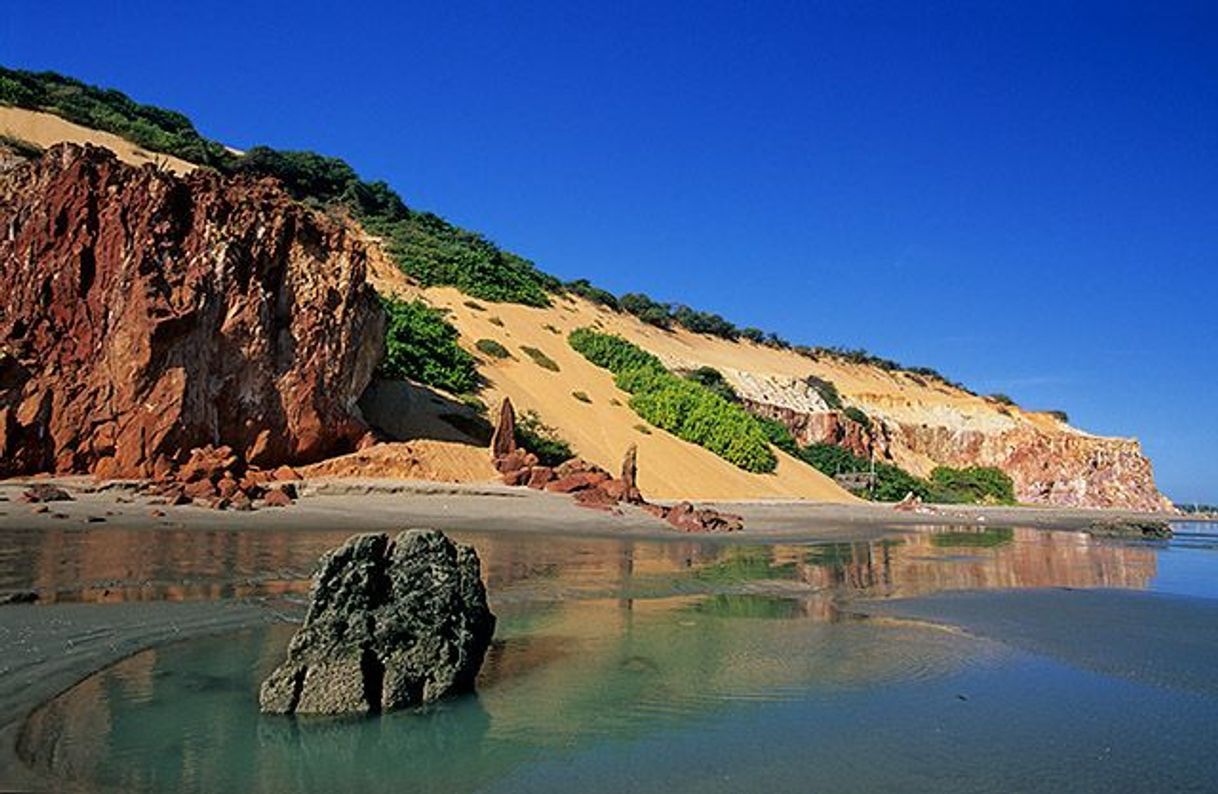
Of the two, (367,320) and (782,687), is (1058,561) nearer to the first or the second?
(782,687)

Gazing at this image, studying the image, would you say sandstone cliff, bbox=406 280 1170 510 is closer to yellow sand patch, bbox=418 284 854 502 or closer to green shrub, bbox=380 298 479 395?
yellow sand patch, bbox=418 284 854 502

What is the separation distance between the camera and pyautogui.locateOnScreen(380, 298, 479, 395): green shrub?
3186 centimetres

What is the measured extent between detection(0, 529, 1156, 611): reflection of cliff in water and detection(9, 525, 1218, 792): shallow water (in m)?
0.10

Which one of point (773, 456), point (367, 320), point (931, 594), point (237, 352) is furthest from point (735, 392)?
point (931, 594)

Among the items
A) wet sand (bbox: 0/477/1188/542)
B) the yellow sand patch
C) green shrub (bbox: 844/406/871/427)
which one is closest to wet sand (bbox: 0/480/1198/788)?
wet sand (bbox: 0/477/1188/542)

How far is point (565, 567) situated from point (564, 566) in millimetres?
127

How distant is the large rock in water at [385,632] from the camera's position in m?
6.39

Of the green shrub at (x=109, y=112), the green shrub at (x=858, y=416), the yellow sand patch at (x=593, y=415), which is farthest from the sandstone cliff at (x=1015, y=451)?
the green shrub at (x=109, y=112)

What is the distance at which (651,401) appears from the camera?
40.7m

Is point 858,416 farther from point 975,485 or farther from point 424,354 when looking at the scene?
point 424,354

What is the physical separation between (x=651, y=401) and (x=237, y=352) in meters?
22.0

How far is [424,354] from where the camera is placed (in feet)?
108

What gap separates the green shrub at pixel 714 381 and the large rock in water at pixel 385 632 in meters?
42.1

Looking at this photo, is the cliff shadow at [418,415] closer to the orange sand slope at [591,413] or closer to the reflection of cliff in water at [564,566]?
the orange sand slope at [591,413]
